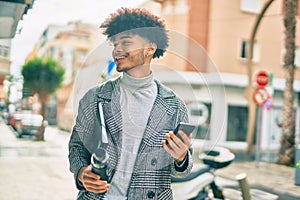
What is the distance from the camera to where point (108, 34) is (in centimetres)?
112

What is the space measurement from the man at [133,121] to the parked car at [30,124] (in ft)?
0.80

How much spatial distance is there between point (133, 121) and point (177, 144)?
139 mm

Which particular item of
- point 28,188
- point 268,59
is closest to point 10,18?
point 28,188

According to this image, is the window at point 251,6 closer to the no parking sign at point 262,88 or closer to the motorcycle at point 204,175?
the no parking sign at point 262,88

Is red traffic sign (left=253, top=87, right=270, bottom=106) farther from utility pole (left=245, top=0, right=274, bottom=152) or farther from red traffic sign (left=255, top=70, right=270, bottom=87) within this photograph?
utility pole (left=245, top=0, right=274, bottom=152)

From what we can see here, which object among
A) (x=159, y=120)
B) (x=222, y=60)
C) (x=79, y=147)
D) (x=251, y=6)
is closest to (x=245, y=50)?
(x=222, y=60)

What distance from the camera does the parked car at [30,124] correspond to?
129 centimetres

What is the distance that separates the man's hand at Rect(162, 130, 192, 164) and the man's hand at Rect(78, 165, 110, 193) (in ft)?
0.63

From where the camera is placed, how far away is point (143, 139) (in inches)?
43.2

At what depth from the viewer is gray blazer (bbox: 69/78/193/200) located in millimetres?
1068

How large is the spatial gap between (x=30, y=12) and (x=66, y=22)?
5.3 inches

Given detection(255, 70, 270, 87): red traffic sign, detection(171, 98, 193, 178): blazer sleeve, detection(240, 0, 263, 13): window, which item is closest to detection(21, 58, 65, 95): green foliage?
detection(171, 98, 193, 178): blazer sleeve

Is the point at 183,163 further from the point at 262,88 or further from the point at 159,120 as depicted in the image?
the point at 262,88

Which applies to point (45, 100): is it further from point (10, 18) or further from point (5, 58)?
point (10, 18)
